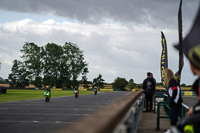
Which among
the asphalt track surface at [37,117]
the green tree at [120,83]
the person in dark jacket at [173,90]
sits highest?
the green tree at [120,83]

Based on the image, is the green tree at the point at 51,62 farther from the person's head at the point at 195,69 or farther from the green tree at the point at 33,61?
the person's head at the point at 195,69

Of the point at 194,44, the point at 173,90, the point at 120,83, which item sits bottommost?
the point at 173,90

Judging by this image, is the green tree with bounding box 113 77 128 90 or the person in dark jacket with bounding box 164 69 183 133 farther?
the green tree with bounding box 113 77 128 90

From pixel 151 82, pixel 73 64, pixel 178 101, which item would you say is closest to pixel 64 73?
pixel 73 64

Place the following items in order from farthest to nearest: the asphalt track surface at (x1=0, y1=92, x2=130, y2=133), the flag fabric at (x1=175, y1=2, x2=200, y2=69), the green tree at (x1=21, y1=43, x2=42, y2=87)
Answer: the green tree at (x1=21, y1=43, x2=42, y2=87) → the asphalt track surface at (x1=0, y1=92, x2=130, y2=133) → the flag fabric at (x1=175, y1=2, x2=200, y2=69)

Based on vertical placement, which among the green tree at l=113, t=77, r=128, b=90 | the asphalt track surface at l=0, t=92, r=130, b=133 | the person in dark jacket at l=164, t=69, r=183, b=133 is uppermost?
the green tree at l=113, t=77, r=128, b=90

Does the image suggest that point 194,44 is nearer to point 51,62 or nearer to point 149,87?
point 149,87

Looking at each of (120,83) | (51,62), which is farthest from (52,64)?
(120,83)

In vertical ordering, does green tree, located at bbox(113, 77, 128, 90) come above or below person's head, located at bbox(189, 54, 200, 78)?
above

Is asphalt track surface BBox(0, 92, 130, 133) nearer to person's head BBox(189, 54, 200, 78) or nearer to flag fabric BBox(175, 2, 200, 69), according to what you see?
person's head BBox(189, 54, 200, 78)

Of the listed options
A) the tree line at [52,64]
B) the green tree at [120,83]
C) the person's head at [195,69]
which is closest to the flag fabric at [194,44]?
the person's head at [195,69]

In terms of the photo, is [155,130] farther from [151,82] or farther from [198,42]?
[198,42]

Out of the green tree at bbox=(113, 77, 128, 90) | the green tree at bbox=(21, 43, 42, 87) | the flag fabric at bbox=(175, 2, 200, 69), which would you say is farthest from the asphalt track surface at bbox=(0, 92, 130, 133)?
the green tree at bbox=(113, 77, 128, 90)

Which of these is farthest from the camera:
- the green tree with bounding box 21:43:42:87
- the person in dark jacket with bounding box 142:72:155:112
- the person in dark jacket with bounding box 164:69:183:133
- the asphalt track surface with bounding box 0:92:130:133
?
the green tree with bounding box 21:43:42:87
